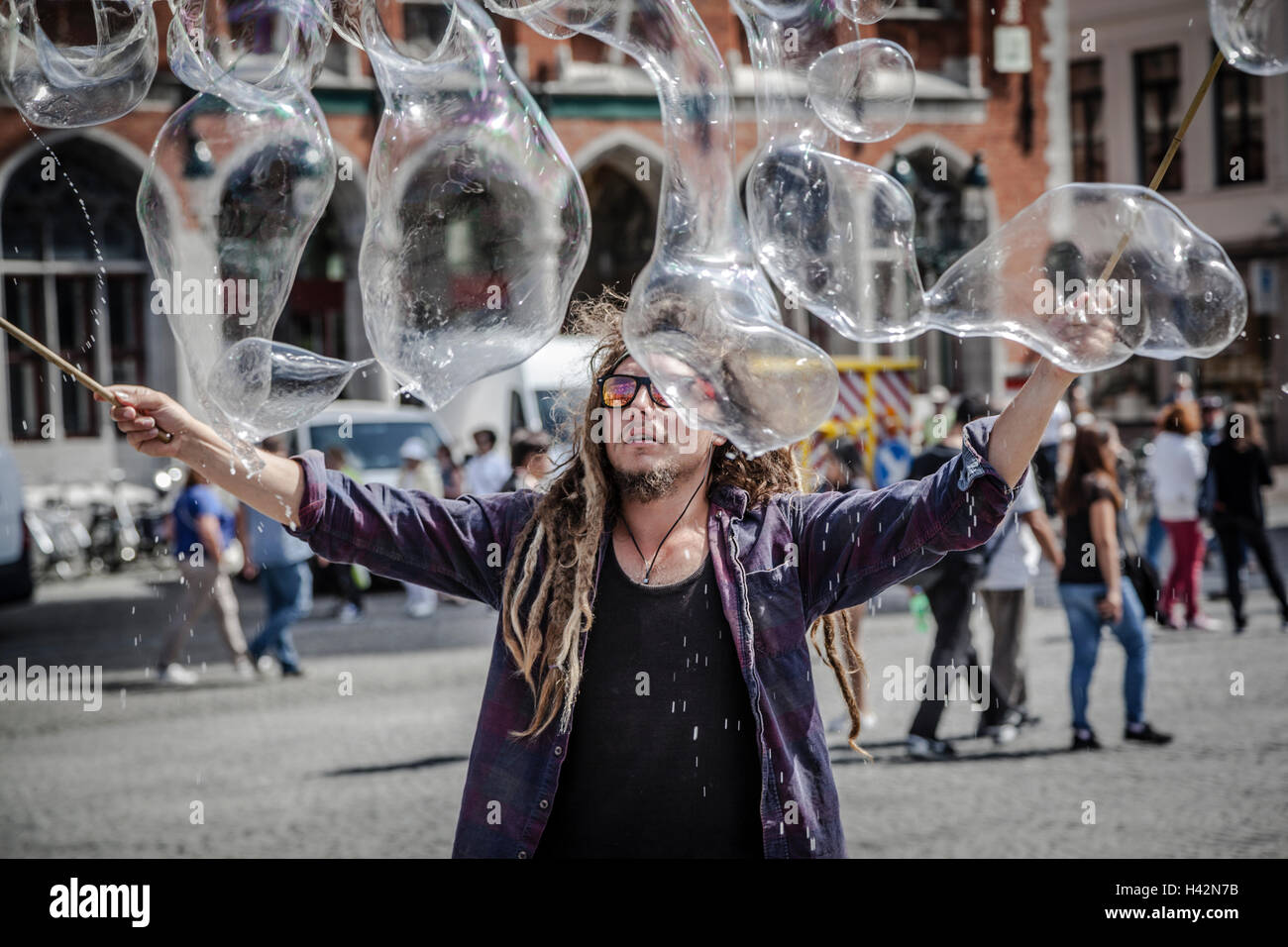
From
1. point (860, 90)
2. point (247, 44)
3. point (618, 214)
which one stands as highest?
point (618, 214)

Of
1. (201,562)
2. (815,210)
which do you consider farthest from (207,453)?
(201,562)

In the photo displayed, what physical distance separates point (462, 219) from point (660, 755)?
1152 millimetres

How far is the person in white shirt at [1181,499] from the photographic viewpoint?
10047 mm

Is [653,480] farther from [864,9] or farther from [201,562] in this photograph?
[201,562]

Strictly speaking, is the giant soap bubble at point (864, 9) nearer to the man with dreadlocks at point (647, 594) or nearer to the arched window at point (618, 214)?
the man with dreadlocks at point (647, 594)

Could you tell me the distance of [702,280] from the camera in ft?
8.74

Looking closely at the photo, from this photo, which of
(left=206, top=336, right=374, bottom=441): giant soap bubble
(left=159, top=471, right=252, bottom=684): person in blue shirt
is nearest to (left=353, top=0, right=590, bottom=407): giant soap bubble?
(left=206, top=336, right=374, bottom=441): giant soap bubble

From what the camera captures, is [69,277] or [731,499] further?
[69,277]

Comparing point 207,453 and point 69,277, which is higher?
point 69,277

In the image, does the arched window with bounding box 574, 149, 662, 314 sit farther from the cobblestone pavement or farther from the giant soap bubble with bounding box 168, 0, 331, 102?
the giant soap bubble with bounding box 168, 0, 331, 102

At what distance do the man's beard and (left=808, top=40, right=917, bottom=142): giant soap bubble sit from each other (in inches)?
38.8

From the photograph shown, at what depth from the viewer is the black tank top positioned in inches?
96.3
